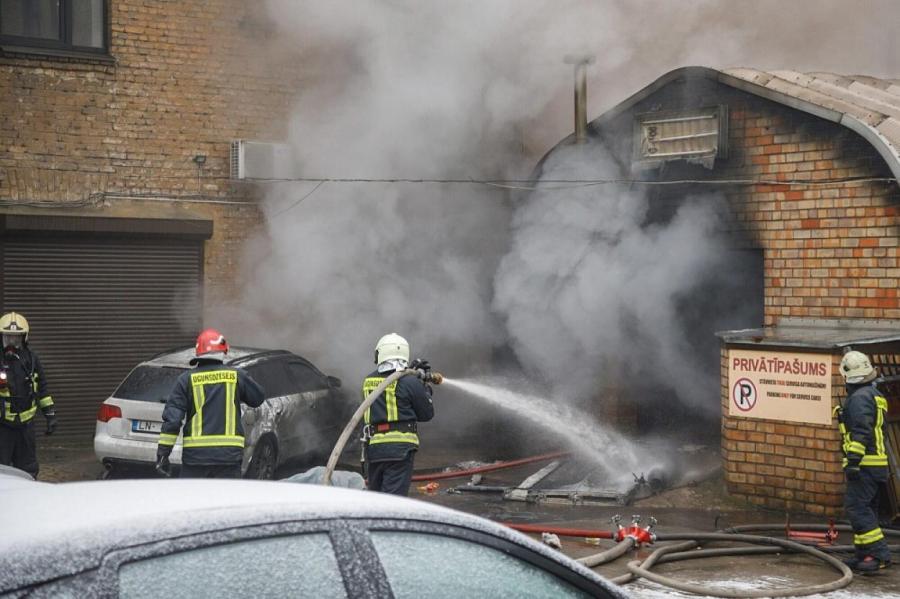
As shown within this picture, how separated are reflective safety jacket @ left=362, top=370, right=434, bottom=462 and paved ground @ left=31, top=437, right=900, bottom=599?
1.42m

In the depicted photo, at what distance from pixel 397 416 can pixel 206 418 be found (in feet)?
4.24

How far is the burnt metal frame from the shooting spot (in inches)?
493

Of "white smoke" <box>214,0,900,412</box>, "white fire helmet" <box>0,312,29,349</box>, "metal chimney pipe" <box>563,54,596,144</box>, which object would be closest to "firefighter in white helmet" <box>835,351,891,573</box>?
"metal chimney pipe" <box>563,54,596,144</box>

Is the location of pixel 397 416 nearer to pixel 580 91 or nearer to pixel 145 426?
pixel 145 426

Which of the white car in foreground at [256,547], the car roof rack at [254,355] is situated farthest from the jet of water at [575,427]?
the white car in foreground at [256,547]

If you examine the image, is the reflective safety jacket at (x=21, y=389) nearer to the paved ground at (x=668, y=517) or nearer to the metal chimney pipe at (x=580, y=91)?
the paved ground at (x=668, y=517)

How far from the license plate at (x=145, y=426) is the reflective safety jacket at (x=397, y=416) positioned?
2.95 m

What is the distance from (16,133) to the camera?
12.4 meters

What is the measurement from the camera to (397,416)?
24.6 feet

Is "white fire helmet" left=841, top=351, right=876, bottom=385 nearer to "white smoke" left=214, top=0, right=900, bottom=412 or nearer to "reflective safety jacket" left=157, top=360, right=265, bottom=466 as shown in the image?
"reflective safety jacket" left=157, top=360, right=265, bottom=466

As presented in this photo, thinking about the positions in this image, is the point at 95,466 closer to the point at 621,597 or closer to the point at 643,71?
the point at 643,71

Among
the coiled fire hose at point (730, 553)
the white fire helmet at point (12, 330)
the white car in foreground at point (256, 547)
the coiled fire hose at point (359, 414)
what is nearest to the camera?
the white car in foreground at point (256, 547)

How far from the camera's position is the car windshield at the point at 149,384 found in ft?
32.2

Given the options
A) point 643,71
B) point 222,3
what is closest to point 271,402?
point 222,3
